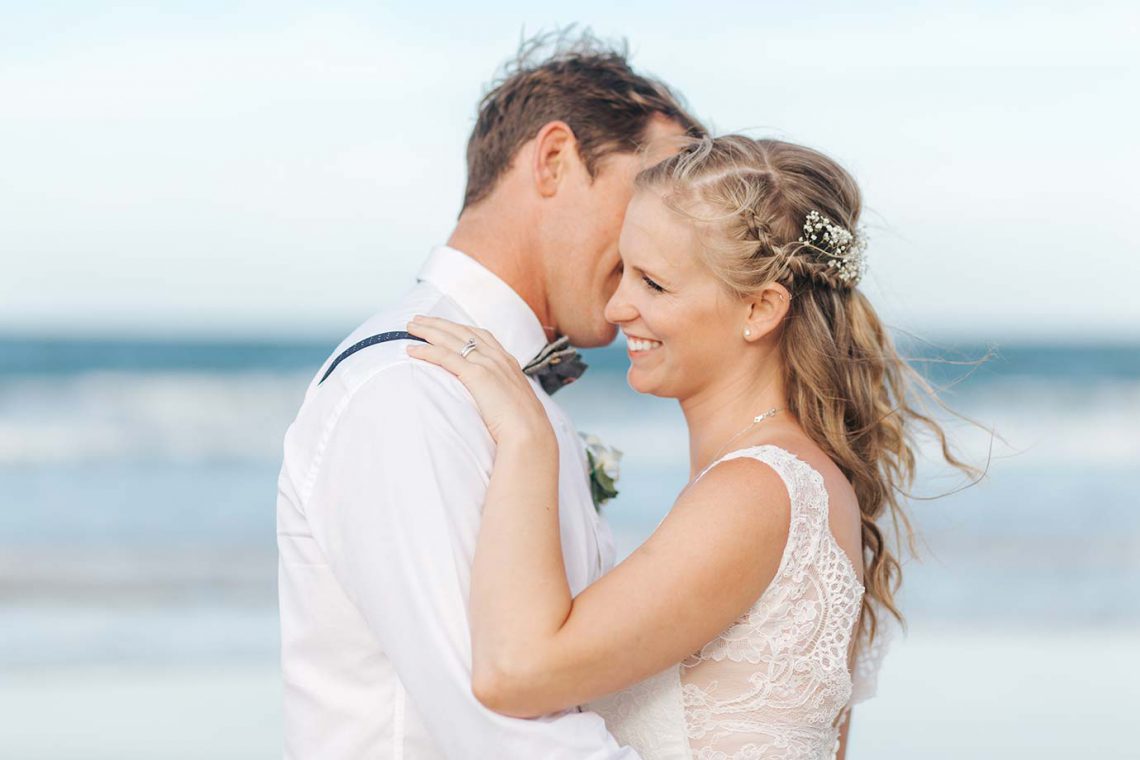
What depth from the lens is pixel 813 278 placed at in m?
2.70

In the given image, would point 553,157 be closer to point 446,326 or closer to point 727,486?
point 446,326

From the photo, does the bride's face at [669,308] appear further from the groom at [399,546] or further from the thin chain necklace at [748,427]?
the groom at [399,546]

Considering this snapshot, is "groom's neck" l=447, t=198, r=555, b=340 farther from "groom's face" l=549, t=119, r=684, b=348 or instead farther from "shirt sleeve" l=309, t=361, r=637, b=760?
"shirt sleeve" l=309, t=361, r=637, b=760

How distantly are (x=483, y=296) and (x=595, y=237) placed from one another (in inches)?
13.0

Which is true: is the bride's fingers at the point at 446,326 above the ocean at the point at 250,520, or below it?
above

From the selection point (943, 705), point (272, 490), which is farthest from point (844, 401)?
point (272, 490)

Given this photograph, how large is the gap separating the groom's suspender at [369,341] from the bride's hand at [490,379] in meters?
0.01

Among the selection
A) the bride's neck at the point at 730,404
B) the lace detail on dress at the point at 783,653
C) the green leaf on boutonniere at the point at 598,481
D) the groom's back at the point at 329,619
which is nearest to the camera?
the groom's back at the point at 329,619

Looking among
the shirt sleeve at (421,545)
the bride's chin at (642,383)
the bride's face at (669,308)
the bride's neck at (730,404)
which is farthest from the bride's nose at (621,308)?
the shirt sleeve at (421,545)

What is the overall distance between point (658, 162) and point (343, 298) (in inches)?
737

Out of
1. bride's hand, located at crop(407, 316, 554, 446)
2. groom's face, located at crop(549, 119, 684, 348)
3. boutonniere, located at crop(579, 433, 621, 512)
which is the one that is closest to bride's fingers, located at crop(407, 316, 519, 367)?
bride's hand, located at crop(407, 316, 554, 446)

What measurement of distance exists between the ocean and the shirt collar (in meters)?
0.93

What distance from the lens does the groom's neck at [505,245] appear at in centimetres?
274

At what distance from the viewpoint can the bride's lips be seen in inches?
106
